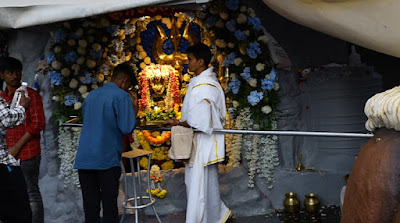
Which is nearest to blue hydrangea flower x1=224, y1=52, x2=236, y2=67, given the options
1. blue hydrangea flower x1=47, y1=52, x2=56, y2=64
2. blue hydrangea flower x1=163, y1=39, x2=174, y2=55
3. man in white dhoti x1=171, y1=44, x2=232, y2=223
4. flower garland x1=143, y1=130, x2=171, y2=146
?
man in white dhoti x1=171, y1=44, x2=232, y2=223

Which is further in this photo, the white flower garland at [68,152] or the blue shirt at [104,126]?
the white flower garland at [68,152]

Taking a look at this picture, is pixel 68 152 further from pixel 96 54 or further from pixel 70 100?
pixel 96 54

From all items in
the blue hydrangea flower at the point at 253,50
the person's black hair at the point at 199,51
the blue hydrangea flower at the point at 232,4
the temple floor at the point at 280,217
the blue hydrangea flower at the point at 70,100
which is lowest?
the temple floor at the point at 280,217

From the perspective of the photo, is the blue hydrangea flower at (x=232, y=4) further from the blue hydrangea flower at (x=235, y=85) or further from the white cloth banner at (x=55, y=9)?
the white cloth banner at (x=55, y=9)

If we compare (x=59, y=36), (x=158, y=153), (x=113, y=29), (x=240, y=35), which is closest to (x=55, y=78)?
(x=59, y=36)

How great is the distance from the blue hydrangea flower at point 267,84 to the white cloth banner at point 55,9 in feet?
7.35

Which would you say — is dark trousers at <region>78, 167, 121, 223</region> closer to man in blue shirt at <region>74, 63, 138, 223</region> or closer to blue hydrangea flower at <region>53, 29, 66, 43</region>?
man in blue shirt at <region>74, 63, 138, 223</region>

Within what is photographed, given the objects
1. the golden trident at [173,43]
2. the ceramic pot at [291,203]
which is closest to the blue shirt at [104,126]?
the ceramic pot at [291,203]

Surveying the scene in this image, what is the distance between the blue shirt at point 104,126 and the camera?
12.1ft

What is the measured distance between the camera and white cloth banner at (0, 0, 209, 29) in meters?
3.69

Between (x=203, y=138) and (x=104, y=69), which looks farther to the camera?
(x=104, y=69)

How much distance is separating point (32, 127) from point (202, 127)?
1.68m

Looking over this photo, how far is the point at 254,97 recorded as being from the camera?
219 inches

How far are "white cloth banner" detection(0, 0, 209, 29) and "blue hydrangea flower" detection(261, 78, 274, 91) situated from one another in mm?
2240
